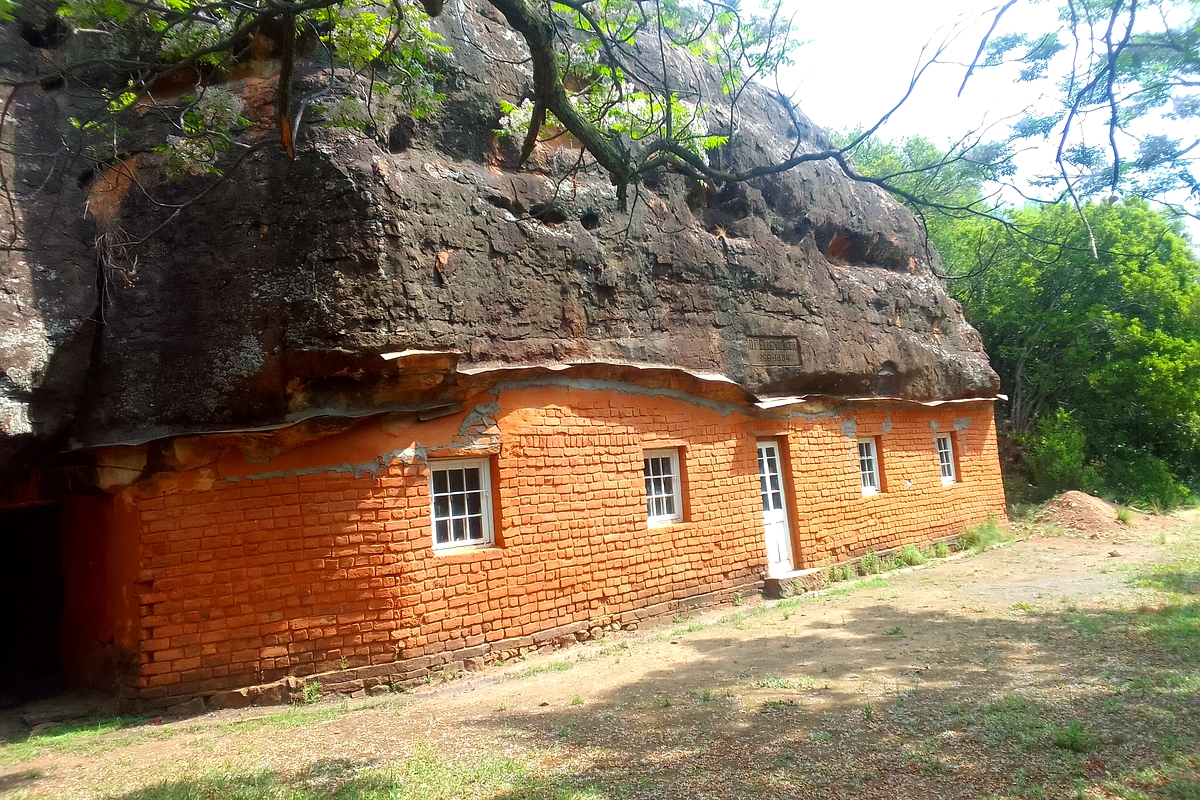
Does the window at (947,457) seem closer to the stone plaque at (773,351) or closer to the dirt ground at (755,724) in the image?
the stone plaque at (773,351)

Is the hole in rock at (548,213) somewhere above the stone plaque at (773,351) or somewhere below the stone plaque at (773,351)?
above

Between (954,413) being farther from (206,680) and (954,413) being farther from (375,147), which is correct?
(206,680)

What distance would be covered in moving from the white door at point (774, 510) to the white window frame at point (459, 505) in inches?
174

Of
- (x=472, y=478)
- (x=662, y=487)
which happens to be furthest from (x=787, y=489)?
(x=472, y=478)

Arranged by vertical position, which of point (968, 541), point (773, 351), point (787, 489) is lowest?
point (968, 541)

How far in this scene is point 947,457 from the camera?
1472 centimetres

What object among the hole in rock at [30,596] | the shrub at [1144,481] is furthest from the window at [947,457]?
the hole in rock at [30,596]

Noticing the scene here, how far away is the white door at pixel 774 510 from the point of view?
10.8 meters

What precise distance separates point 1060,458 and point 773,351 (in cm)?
1098

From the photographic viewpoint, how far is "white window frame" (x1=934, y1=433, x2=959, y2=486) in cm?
1452

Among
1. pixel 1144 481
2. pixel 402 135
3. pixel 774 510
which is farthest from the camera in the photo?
pixel 1144 481

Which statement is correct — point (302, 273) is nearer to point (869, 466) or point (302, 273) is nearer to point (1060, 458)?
point (869, 466)

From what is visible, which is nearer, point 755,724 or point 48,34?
point 755,724

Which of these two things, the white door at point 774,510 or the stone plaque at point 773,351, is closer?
the stone plaque at point 773,351
